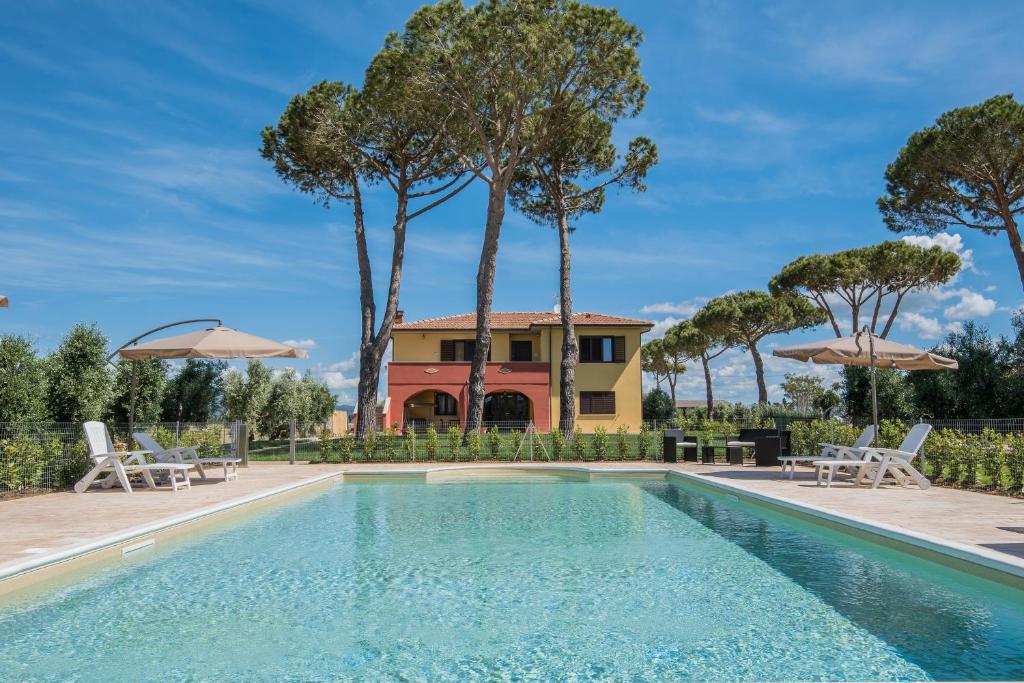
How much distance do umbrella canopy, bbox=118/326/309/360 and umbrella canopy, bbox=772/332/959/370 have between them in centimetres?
1023

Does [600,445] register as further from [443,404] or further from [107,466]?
[443,404]

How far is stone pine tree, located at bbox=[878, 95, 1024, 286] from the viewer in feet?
67.7

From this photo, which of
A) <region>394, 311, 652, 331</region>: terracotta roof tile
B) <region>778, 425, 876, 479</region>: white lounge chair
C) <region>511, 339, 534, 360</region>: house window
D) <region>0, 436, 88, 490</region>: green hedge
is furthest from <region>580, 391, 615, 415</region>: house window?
<region>0, 436, 88, 490</region>: green hedge

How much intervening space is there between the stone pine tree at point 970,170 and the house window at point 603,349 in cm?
1277

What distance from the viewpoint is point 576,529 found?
8.55 meters

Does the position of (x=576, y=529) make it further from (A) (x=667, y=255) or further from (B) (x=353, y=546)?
(A) (x=667, y=255)

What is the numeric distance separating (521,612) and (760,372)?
121 ft

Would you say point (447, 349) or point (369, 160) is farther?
point (447, 349)

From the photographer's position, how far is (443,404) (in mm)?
32031

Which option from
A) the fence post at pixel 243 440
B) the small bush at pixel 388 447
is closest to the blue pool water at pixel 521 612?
the fence post at pixel 243 440

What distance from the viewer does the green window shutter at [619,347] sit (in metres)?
31.6

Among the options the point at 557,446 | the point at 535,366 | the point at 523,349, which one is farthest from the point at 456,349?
the point at 557,446

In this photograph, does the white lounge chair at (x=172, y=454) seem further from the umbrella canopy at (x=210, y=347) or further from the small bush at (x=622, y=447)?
the small bush at (x=622, y=447)

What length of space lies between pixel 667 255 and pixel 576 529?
47.1 ft
